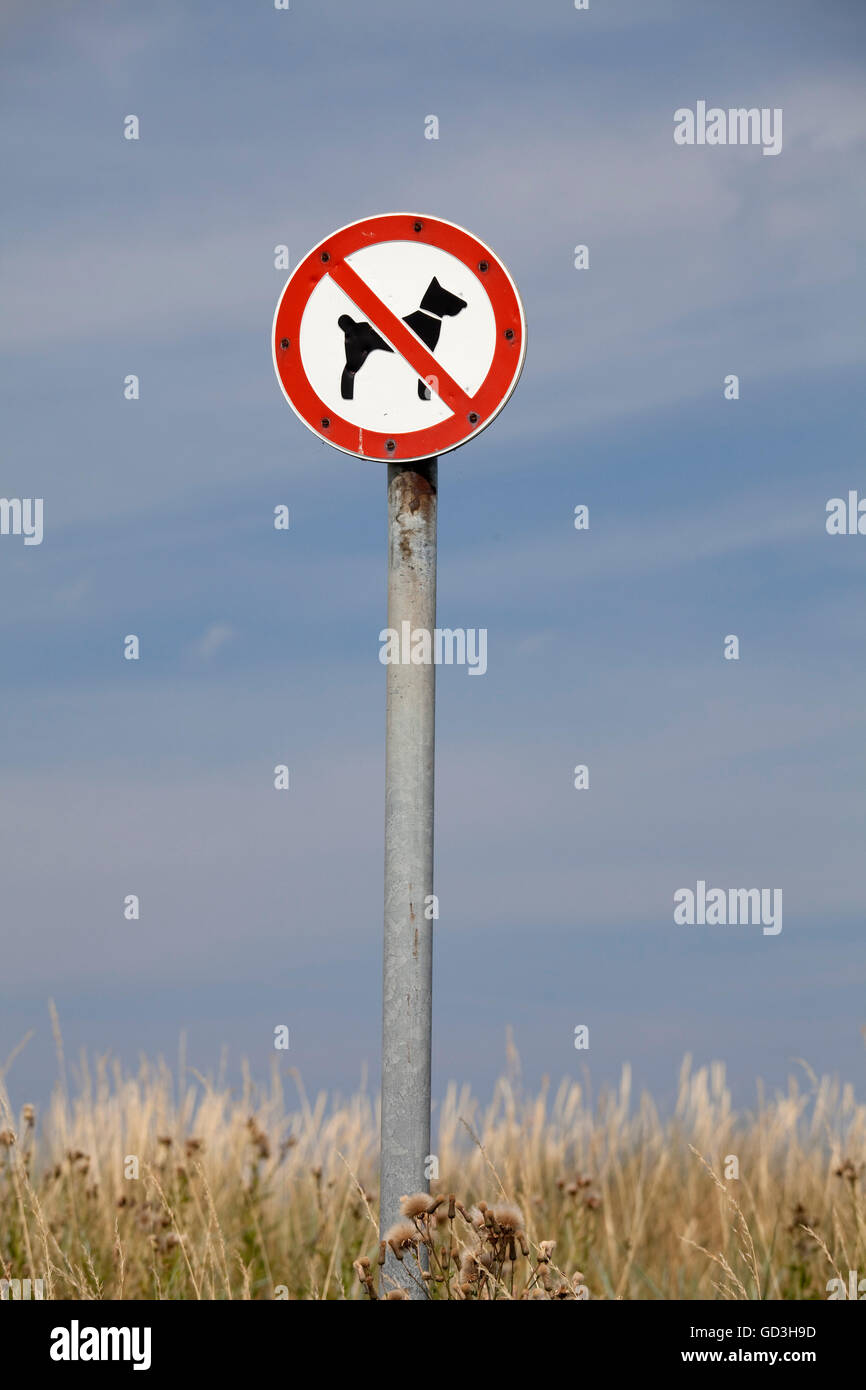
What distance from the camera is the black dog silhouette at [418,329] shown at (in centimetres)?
410

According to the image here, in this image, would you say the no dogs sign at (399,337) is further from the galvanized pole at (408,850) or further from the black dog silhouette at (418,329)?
the galvanized pole at (408,850)

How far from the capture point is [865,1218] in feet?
19.8

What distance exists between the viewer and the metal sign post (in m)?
3.96

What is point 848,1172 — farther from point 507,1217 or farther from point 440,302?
point 440,302

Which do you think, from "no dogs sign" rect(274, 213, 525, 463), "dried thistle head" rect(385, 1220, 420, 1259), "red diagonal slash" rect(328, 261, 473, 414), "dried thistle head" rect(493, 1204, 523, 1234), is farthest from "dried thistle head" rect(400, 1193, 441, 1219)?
"red diagonal slash" rect(328, 261, 473, 414)

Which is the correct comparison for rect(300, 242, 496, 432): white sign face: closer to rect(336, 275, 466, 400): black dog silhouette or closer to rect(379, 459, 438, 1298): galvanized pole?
rect(336, 275, 466, 400): black dog silhouette

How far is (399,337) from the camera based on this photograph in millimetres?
4086

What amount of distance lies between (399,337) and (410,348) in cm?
5

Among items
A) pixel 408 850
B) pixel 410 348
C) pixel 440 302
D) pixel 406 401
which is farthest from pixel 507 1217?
pixel 440 302

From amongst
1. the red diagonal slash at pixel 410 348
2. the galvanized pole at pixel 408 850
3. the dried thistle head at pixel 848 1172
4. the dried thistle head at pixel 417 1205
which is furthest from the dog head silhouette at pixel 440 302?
the dried thistle head at pixel 848 1172

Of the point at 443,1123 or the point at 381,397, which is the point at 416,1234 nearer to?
the point at 381,397

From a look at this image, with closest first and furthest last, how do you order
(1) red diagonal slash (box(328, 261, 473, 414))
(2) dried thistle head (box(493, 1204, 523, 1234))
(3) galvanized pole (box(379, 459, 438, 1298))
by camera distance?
1. (2) dried thistle head (box(493, 1204, 523, 1234))
2. (3) galvanized pole (box(379, 459, 438, 1298))
3. (1) red diagonal slash (box(328, 261, 473, 414))

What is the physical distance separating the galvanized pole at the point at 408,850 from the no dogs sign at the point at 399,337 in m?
0.17
